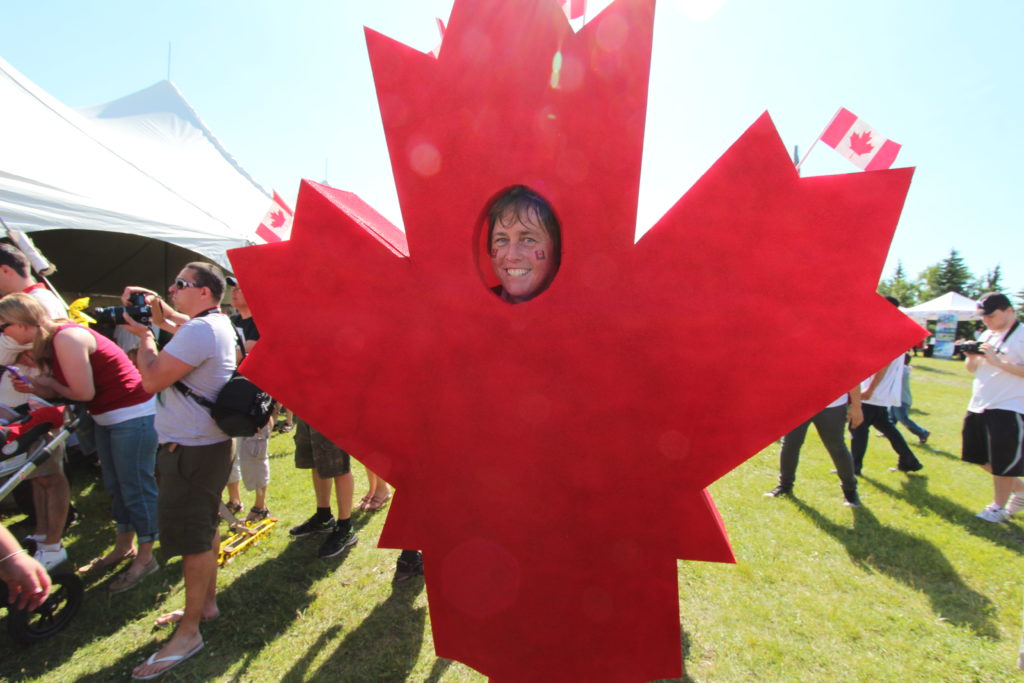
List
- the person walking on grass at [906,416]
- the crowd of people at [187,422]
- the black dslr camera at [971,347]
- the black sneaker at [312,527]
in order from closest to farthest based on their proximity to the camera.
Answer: the crowd of people at [187,422], the black sneaker at [312,527], the black dslr camera at [971,347], the person walking on grass at [906,416]

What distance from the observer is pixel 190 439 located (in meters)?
2.37

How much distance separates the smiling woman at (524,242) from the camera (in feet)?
4.54

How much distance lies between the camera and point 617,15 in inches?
43.5

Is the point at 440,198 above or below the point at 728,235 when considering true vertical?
above

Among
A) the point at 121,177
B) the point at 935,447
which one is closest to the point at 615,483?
the point at 121,177

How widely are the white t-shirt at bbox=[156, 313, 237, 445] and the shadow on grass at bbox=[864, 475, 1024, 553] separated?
552 centimetres

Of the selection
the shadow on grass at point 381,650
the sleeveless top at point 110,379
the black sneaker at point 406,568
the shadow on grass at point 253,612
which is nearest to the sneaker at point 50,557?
the shadow on grass at point 253,612

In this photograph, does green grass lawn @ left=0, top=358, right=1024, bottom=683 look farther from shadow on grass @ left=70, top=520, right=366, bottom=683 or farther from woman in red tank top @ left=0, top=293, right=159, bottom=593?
woman in red tank top @ left=0, top=293, right=159, bottom=593

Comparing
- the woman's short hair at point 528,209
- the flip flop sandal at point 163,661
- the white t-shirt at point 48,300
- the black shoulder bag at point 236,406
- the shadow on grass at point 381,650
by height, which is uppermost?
the woman's short hair at point 528,209

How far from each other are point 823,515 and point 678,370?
13.3ft

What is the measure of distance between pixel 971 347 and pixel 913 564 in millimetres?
1915

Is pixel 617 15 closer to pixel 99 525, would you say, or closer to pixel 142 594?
pixel 142 594

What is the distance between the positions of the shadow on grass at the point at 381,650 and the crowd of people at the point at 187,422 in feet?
1.11

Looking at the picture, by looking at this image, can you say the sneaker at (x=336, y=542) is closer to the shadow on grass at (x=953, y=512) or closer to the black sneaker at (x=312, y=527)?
the black sneaker at (x=312, y=527)
